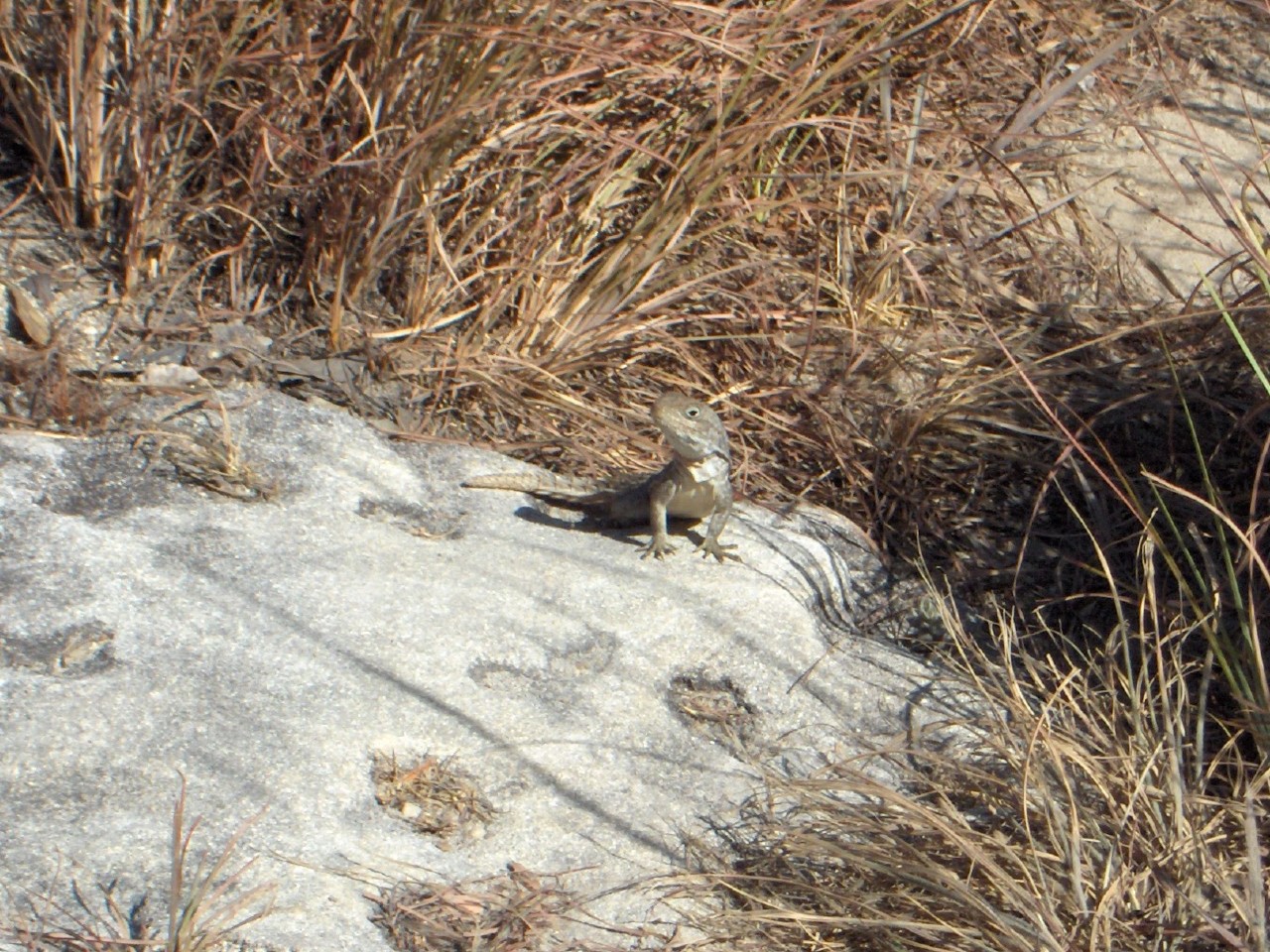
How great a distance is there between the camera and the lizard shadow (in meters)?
3.72

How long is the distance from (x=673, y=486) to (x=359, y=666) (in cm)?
114

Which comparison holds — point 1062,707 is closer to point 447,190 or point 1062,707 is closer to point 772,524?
point 772,524

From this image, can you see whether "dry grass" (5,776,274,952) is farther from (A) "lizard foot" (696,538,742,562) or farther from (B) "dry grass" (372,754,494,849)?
(A) "lizard foot" (696,538,742,562)

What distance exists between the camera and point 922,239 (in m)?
4.61

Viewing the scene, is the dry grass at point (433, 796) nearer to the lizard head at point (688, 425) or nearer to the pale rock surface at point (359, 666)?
the pale rock surface at point (359, 666)

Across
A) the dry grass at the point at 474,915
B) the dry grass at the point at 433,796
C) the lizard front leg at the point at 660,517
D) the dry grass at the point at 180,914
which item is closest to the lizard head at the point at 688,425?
the lizard front leg at the point at 660,517

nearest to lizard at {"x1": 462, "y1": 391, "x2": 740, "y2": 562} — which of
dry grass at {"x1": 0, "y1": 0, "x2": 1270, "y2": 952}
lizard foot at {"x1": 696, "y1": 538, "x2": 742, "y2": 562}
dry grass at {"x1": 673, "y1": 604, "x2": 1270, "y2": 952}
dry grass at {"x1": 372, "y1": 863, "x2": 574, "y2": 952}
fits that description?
lizard foot at {"x1": 696, "y1": 538, "x2": 742, "y2": 562}

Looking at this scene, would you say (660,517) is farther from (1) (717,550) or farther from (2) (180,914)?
(2) (180,914)

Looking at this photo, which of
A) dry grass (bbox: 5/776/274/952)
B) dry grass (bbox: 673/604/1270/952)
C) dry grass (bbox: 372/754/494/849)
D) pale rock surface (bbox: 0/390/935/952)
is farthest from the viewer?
dry grass (bbox: 372/754/494/849)

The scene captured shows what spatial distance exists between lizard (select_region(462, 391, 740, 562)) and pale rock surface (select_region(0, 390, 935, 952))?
76 millimetres

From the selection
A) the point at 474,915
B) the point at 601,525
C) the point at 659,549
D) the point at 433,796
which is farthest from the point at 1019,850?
the point at 601,525

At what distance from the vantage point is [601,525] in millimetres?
3893

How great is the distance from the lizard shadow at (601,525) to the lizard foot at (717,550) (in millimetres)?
177

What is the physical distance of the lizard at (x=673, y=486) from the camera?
362cm
